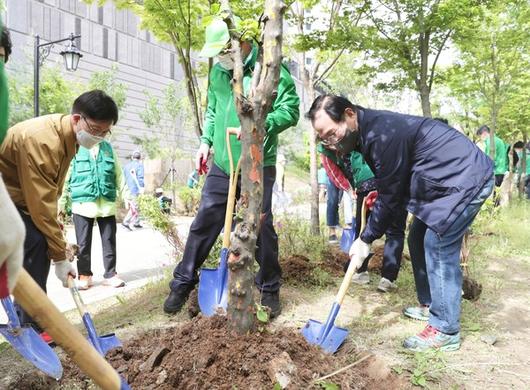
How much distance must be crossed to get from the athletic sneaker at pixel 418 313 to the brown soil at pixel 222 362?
3.22ft

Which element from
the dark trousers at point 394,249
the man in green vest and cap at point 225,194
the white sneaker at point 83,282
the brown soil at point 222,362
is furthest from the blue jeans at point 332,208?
the brown soil at point 222,362

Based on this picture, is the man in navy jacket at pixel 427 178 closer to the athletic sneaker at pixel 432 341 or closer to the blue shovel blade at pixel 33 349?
the athletic sneaker at pixel 432 341

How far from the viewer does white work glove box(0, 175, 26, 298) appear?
1.02 metres

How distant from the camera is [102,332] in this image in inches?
128

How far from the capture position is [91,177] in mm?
5082

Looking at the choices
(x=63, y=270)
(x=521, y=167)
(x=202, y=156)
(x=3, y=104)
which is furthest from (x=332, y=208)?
(x=521, y=167)

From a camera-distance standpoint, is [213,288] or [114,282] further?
[114,282]

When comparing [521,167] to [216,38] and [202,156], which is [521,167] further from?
[216,38]

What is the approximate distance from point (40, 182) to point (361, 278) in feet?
10.1

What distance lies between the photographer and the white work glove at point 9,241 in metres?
1.02

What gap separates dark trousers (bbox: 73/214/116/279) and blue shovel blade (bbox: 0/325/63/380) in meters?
2.76

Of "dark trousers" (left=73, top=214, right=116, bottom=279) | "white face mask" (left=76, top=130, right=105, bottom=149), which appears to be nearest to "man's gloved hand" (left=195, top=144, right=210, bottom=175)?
"white face mask" (left=76, top=130, right=105, bottom=149)

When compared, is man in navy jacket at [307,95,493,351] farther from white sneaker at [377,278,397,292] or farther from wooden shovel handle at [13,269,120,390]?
wooden shovel handle at [13,269,120,390]

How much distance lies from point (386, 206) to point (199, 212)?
51.3 inches
